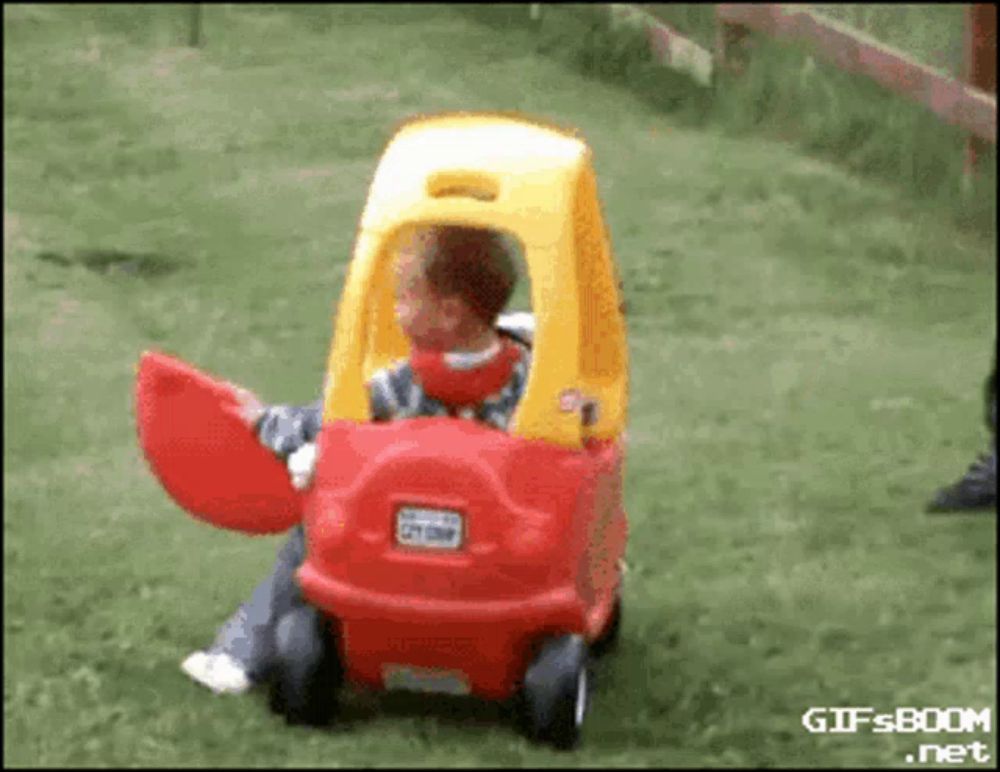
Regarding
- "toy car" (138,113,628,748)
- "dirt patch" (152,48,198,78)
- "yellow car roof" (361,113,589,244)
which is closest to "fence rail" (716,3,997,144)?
"toy car" (138,113,628,748)

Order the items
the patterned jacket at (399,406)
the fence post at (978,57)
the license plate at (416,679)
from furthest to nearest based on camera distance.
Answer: the fence post at (978,57), the license plate at (416,679), the patterned jacket at (399,406)

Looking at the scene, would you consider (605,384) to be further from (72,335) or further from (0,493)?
(72,335)

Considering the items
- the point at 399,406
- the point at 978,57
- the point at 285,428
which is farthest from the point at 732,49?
the point at 285,428

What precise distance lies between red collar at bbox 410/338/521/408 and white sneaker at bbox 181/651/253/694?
118 centimetres

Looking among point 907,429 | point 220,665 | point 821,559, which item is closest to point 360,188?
point 907,429

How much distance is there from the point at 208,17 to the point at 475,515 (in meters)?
11.6

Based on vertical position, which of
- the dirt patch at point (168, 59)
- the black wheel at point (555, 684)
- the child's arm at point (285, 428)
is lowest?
the dirt patch at point (168, 59)

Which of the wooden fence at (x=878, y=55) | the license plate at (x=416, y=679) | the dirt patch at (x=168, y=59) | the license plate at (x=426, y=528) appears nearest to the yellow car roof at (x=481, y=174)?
the license plate at (x=426, y=528)

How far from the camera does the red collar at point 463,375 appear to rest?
2504mm

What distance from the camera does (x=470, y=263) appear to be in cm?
208

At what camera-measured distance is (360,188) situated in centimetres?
954

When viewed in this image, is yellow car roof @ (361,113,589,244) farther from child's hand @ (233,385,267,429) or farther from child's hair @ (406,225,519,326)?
child's hand @ (233,385,267,429)

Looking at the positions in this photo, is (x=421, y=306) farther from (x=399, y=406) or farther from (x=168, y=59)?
(x=168, y=59)

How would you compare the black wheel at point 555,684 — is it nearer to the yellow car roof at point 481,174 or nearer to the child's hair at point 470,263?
the child's hair at point 470,263
